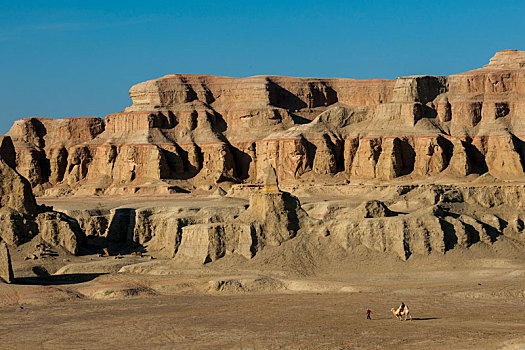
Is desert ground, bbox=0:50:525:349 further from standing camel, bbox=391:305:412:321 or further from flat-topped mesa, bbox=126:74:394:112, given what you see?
standing camel, bbox=391:305:412:321

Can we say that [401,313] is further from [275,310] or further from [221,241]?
[221,241]

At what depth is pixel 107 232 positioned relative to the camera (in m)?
64.8

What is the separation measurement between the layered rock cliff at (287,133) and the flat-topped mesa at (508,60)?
18 centimetres

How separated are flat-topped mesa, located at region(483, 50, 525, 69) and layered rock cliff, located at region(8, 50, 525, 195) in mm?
180

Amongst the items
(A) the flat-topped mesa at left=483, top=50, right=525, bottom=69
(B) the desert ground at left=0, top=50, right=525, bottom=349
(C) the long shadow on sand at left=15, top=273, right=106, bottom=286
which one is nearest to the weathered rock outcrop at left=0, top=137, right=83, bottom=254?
(B) the desert ground at left=0, top=50, right=525, bottom=349

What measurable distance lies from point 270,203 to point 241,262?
3.82m

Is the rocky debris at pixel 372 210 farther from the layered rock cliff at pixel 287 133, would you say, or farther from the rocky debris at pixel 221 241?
the layered rock cliff at pixel 287 133

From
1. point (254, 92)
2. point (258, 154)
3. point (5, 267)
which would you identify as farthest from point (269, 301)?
point (254, 92)

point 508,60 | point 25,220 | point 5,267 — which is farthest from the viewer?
point 508,60

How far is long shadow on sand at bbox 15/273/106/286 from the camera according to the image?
47.0 meters

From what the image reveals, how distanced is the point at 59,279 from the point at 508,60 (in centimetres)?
7945

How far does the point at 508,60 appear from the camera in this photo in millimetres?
111875

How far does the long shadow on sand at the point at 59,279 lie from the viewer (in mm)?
46997

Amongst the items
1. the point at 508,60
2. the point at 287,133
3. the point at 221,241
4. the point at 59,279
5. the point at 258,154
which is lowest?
the point at 59,279
